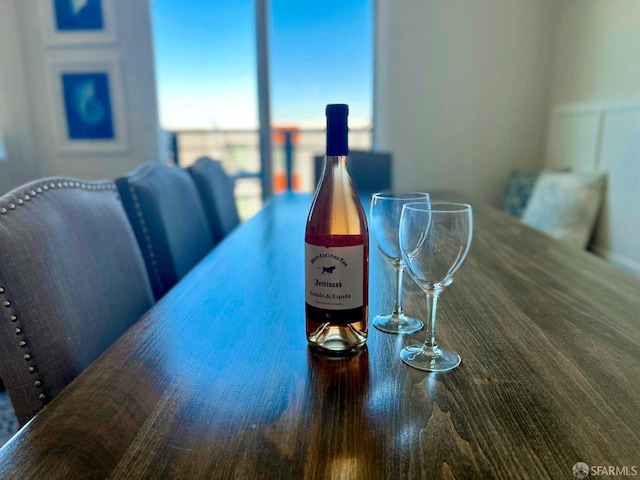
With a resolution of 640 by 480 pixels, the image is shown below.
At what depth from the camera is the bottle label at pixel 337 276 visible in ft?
1.78

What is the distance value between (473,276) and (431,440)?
0.55 meters

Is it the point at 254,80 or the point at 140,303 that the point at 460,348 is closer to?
the point at 140,303

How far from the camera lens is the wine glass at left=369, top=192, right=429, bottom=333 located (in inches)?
25.3

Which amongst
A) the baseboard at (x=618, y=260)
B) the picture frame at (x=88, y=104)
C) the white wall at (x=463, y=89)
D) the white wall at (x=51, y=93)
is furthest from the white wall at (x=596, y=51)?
the picture frame at (x=88, y=104)

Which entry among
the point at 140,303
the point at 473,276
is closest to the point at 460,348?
the point at 473,276

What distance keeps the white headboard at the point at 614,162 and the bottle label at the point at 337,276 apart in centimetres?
233

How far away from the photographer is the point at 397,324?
651 mm

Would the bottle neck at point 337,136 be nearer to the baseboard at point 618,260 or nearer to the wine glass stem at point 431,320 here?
the wine glass stem at point 431,320

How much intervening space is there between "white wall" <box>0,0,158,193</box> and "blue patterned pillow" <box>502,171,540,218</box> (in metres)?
2.71

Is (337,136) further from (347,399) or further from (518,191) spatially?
(518,191)

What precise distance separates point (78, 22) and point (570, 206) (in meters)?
3.65

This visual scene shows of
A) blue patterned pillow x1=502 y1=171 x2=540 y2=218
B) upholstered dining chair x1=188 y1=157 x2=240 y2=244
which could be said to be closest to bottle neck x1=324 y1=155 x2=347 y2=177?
upholstered dining chair x1=188 y1=157 x2=240 y2=244

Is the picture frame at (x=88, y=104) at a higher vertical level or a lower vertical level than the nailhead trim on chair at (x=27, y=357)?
higher

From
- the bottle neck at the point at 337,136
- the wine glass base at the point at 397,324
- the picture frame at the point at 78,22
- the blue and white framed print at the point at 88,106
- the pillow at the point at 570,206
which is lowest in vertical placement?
the pillow at the point at 570,206
